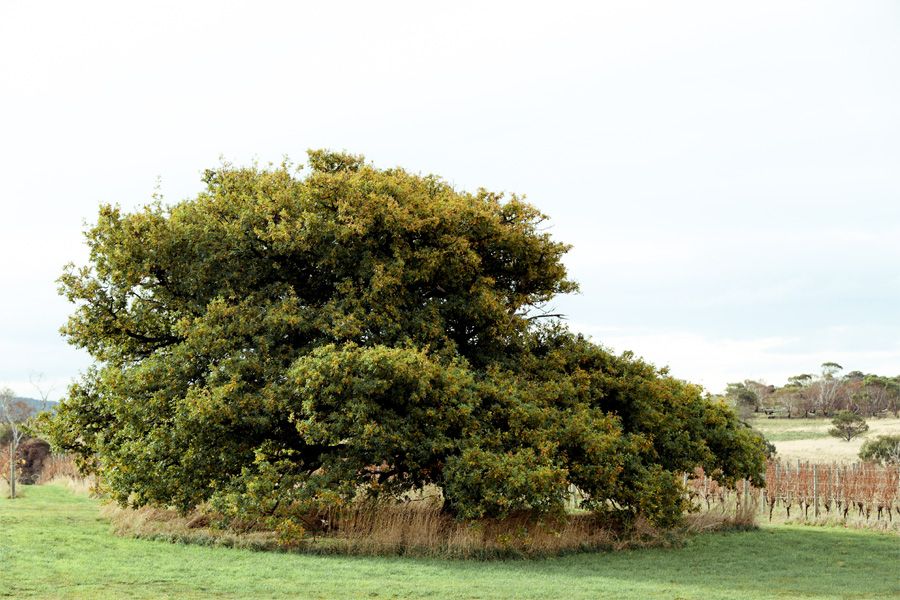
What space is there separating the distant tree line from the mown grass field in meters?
5.54

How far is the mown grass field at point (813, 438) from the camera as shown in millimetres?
58294

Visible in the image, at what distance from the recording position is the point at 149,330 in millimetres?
23250

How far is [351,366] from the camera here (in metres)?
18.5

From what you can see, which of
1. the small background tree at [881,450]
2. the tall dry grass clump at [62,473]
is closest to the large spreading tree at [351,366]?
the tall dry grass clump at [62,473]

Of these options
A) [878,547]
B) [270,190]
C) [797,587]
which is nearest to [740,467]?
[878,547]

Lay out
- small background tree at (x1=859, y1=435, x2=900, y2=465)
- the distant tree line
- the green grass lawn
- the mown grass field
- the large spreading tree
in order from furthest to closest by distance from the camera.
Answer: the distant tree line, the mown grass field, small background tree at (x1=859, y1=435, x2=900, y2=465), the large spreading tree, the green grass lawn

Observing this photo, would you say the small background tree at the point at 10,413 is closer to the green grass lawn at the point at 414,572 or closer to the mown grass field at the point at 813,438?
the green grass lawn at the point at 414,572

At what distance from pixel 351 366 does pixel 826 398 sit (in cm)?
8957

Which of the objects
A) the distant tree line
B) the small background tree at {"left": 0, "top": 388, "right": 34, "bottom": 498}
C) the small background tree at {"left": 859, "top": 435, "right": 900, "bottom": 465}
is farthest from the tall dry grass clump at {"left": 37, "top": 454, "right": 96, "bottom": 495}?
the distant tree line

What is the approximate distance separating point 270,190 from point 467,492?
28.7 ft

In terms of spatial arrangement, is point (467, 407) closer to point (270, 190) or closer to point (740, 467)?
point (270, 190)

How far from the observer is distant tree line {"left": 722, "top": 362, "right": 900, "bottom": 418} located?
93.6m

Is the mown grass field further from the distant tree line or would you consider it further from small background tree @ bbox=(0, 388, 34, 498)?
small background tree @ bbox=(0, 388, 34, 498)

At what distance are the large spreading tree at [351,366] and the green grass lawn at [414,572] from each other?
1377 millimetres
